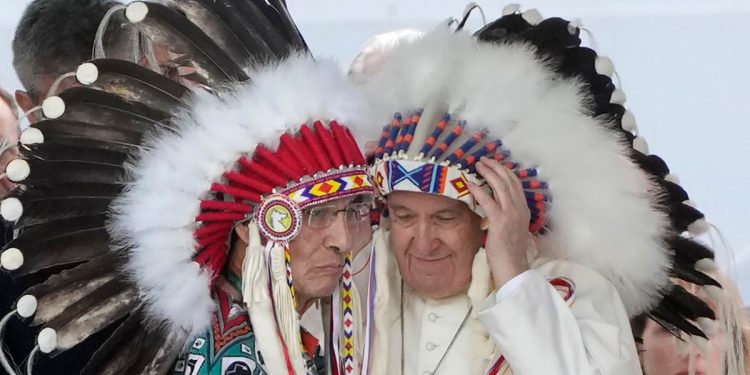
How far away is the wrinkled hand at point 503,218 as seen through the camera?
2922 millimetres

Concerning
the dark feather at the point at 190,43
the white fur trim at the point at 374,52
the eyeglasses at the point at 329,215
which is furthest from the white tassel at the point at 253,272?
the white fur trim at the point at 374,52

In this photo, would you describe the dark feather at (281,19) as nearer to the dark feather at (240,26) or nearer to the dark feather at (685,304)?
the dark feather at (240,26)

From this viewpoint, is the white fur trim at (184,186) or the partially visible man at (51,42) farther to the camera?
the partially visible man at (51,42)

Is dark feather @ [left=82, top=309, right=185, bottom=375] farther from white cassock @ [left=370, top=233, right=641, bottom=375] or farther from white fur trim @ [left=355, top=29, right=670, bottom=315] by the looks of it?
white fur trim @ [left=355, top=29, right=670, bottom=315]

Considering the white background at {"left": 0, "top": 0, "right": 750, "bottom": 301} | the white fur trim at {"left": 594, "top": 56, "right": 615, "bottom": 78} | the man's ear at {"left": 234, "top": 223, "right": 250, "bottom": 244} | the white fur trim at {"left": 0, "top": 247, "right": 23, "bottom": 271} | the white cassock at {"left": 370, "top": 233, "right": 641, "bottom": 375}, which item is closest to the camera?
the white fur trim at {"left": 0, "top": 247, "right": 23, "bottom": 271}

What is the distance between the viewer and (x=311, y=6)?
434 centimetres

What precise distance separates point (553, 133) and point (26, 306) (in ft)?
4.29

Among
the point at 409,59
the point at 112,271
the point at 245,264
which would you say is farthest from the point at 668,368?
the point at 112,271

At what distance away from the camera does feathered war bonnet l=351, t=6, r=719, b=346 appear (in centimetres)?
296

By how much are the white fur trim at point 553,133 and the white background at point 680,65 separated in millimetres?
1345

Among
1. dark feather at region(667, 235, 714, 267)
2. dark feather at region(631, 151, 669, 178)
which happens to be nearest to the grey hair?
dark feather at region(631, 151, 669, 178)

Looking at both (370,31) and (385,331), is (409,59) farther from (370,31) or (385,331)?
(370,31)

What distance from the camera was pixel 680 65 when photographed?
4.55 metres

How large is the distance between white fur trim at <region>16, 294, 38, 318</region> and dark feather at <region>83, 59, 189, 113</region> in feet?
1.63
